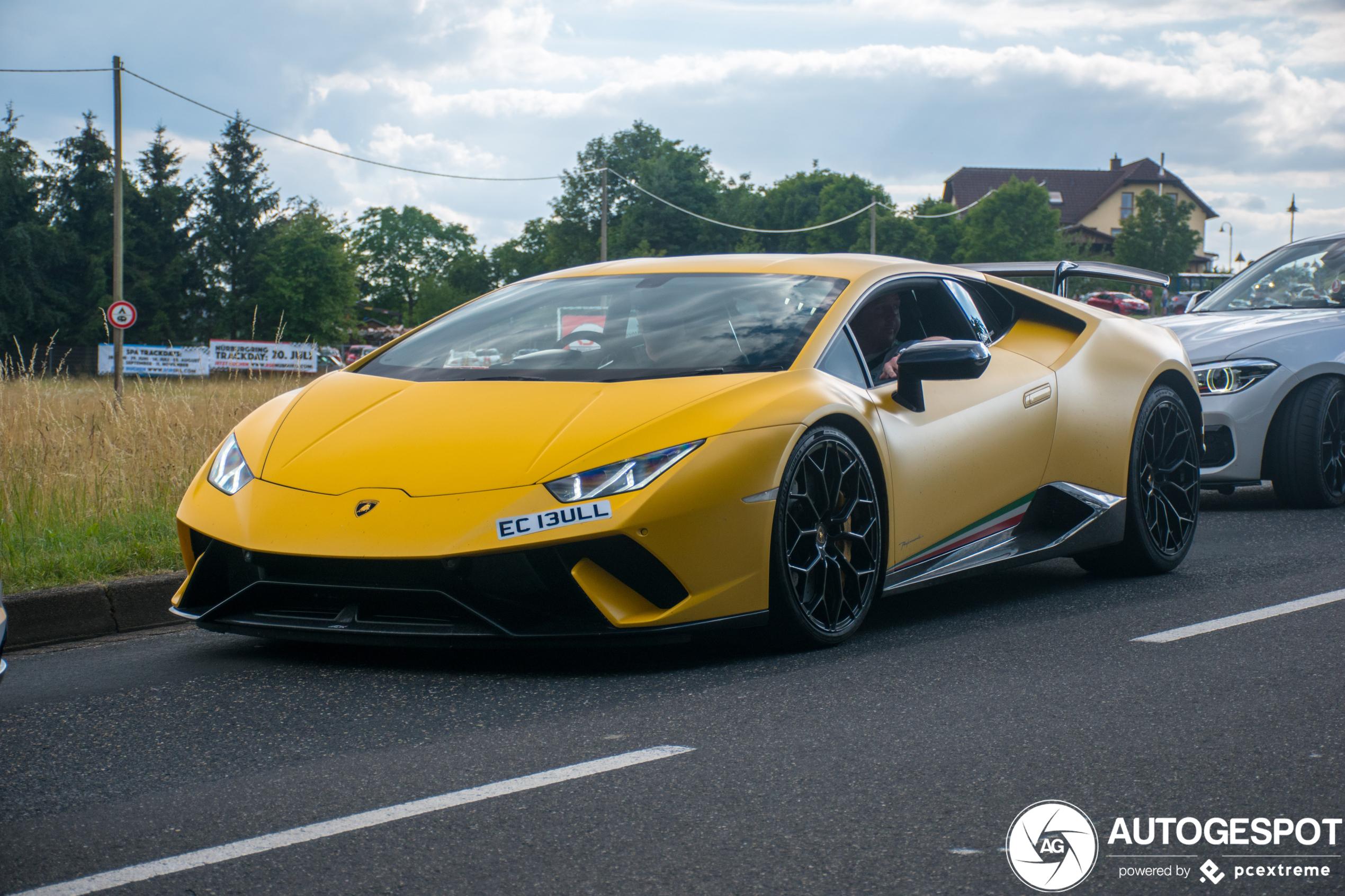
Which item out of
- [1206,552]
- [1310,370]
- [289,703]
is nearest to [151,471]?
[289,703]

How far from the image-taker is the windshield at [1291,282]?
8.92 meters

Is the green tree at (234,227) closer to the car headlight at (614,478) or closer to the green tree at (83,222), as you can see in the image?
the green tree at (83,222)

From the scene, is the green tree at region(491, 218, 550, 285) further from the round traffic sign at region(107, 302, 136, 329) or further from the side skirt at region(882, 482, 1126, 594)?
the side skirt at region(882, 482, 1126, 594)

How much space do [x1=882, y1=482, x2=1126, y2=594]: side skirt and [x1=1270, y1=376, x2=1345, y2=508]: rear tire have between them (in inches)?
116

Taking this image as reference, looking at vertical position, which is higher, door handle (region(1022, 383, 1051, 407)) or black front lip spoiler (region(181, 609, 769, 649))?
door handle (region(1022, 383, 1051, 407))

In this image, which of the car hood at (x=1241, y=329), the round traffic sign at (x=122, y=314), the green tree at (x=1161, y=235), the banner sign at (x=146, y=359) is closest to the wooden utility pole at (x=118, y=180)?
the round traffic sign at (x=122, y=314)

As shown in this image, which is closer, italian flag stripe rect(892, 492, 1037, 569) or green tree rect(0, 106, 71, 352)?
italian flag stripe rect(892, 492, 1037, 569)

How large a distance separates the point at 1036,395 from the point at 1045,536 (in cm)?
56

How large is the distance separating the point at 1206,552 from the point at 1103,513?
134 cm

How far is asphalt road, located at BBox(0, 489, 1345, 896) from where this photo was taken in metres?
2.48

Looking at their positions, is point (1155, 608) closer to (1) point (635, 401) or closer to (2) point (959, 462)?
(2) point (959, 462)

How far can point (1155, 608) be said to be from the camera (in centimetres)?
514

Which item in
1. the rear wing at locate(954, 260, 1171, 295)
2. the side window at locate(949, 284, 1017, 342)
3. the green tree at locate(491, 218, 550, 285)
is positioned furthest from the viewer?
the green tree at locate(491, 218, 550, 285)

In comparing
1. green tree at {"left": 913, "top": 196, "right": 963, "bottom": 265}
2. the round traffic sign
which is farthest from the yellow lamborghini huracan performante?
green tree at {"left": 913, "top": 196, "right": 963, "bottom": 265}
